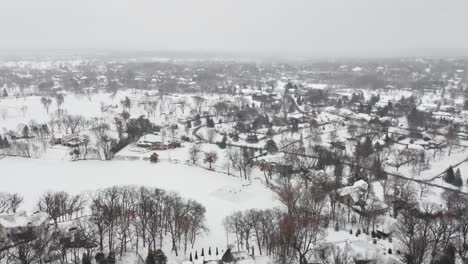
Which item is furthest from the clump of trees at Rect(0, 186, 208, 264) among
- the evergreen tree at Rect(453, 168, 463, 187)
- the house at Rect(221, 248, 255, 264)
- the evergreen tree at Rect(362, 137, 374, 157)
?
the evergreen tree at Rect(453, 168, 463, 187)

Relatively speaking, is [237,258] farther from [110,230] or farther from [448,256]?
[448,256]

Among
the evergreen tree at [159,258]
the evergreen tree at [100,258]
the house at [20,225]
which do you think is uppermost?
the house at [20,225]

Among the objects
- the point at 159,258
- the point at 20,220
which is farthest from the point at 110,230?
the point at 20,220

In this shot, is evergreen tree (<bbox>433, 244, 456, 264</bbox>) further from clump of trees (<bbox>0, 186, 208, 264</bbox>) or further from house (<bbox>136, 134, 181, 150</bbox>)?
house (<bbox>136, 134, 181, 150</bbox>)

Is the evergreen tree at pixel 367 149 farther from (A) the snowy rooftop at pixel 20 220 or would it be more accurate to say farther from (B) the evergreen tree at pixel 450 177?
(A) the snowy rooftop at pixel 20 220

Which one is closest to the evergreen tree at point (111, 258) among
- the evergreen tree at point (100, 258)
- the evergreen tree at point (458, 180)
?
the evergreen tree at point (100, 258)

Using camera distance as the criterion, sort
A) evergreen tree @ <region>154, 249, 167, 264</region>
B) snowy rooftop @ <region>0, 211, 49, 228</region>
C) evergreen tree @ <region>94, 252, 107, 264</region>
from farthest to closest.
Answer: snowy rooftop @ <region>0, 211, 49, 228</region>
evergreen tree @ <region>94, 252, 107, 264</region>
evergreen tree @ <region>154, 249, 167, 264</region>

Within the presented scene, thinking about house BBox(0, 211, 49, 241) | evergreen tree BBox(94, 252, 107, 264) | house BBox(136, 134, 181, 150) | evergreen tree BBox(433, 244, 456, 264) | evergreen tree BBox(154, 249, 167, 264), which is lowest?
evergreen tree BBox(94, 252, 107, 264)

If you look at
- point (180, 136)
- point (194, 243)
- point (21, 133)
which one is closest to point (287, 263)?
point (194, 243)

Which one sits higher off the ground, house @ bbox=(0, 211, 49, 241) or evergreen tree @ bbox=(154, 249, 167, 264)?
house @ bbox=(0, 211, 49, 241)

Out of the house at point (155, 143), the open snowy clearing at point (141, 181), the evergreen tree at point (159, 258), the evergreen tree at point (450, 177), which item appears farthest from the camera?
the house at point (155, 143)
